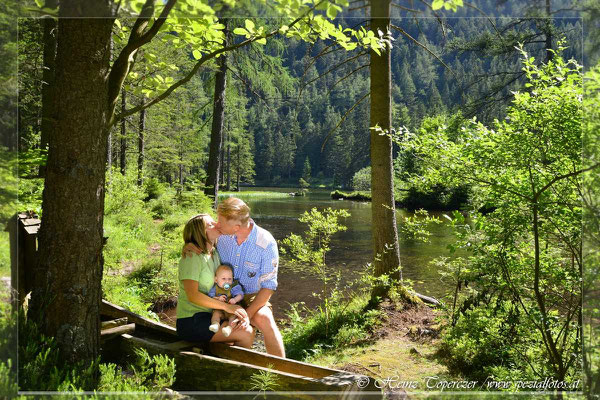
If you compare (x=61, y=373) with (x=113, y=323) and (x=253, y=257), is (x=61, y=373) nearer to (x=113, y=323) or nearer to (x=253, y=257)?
(x=113, y=323)

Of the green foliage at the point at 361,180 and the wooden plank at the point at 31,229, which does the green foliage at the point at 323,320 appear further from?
the green foliage at the point at 361,180

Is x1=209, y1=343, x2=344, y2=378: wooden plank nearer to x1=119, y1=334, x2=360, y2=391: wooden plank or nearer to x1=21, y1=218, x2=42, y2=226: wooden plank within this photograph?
x1=119, y1=334, x2=360, y2=391: wooden plank

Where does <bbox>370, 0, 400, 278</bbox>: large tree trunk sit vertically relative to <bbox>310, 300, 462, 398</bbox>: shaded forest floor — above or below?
above

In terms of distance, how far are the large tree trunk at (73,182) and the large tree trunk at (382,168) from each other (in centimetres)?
349

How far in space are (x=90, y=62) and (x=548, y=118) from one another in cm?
289

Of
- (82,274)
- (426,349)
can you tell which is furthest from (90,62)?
(426,349)

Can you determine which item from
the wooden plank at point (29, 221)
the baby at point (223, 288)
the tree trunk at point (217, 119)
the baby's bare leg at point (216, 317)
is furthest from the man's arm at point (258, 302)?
the tree trunk at point (217, 119)

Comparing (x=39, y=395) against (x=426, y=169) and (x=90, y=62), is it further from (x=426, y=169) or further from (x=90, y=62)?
(x=426, y=169)

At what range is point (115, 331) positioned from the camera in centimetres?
308

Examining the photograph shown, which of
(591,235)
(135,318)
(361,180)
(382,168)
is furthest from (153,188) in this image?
(591,235)

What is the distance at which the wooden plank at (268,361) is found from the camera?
8.26ft

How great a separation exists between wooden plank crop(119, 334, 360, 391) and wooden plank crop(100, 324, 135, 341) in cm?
33

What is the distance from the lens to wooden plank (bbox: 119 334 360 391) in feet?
8.00

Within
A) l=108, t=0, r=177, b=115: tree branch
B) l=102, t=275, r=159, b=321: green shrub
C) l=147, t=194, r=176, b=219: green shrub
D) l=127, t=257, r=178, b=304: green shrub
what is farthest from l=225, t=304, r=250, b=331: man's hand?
l=147, t=194, r=176, b=219: green shrub
